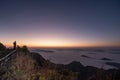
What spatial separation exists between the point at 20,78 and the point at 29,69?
162cm

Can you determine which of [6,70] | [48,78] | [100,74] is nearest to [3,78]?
[6,70]

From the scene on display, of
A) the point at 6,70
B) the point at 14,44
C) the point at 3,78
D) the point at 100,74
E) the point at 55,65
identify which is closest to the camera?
the point at 100,74

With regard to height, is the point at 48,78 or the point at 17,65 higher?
the point at 17,65

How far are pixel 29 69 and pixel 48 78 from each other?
149cm

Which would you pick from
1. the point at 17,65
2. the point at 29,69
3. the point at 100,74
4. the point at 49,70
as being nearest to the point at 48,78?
the point at 49,70

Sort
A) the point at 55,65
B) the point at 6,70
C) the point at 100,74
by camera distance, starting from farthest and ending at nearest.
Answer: the point at 6,70
the point at 55,65
the point at 100,74

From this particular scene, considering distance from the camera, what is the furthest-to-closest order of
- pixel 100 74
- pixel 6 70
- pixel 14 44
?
pixel 14 44
pixel 6 70
pixel 100 74

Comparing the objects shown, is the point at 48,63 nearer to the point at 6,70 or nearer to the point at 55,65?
the point at 55,65

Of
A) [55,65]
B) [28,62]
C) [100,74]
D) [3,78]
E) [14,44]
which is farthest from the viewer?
[14,44]

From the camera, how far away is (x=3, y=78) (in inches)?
311

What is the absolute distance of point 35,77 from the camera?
29.1ft

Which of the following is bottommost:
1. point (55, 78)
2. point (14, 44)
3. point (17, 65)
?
point (55, 78)

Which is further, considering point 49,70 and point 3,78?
point 49,70

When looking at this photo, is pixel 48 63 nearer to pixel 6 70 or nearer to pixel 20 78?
pixel 20 78
